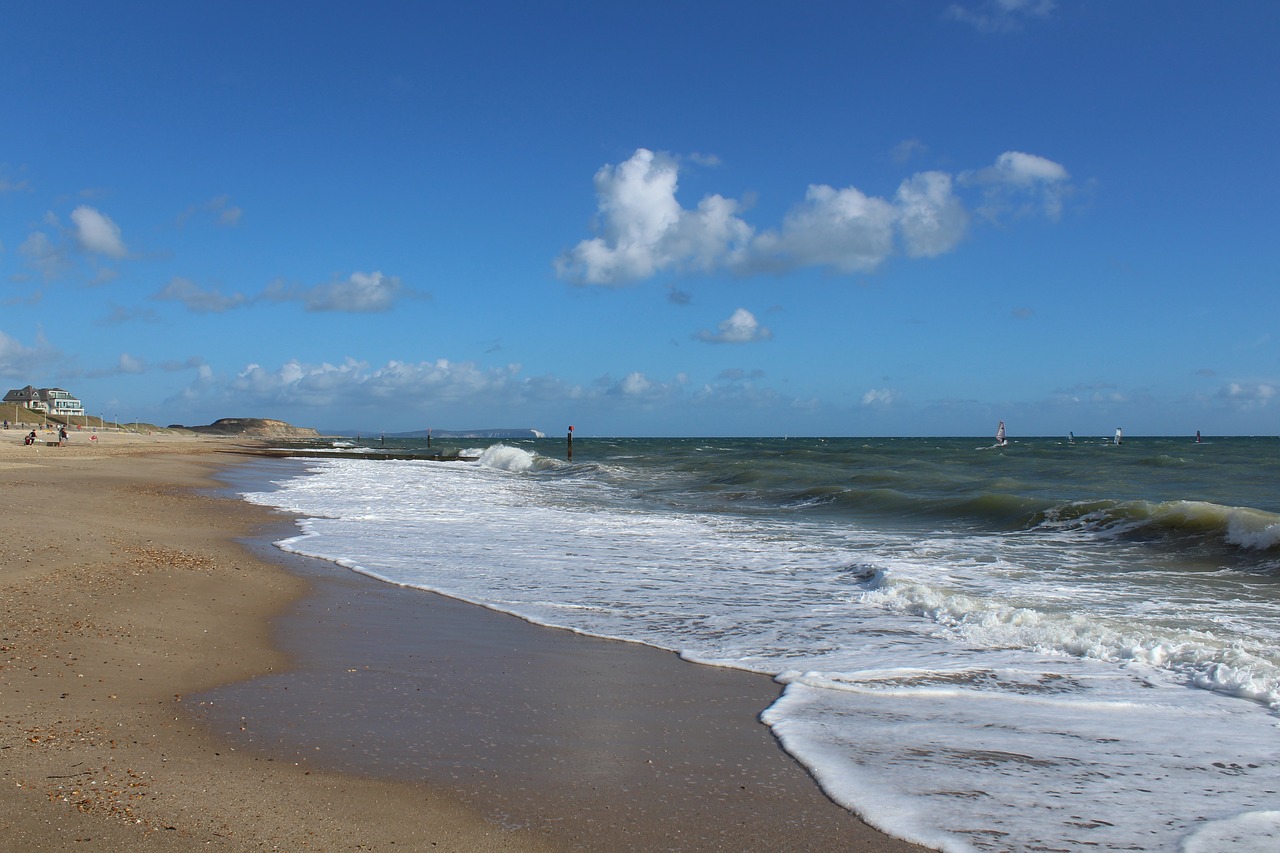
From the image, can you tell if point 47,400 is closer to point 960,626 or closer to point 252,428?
point 252,428

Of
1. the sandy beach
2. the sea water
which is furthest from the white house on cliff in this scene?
the sandy beach

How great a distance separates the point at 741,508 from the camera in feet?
64.6

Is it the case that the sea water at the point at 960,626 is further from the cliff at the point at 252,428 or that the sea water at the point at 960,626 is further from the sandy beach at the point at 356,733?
the cliff at the point at 252,428

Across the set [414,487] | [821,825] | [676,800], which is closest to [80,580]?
[676,800]

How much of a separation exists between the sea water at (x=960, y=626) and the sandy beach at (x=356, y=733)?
1.70ft

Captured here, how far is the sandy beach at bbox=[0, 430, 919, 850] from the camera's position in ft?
10.6

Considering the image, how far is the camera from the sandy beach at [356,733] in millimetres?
3234

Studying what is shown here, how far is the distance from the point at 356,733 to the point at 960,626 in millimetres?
5146

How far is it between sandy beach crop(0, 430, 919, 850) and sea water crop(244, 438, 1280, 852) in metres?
0.52

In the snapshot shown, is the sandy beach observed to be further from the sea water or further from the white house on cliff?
the white house on cliff

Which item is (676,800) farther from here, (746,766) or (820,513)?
(820,513)

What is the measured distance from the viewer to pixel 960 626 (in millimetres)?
7289

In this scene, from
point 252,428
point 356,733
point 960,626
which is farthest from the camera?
point 252,428

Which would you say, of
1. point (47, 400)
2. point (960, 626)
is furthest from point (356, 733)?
point (47, 400)
